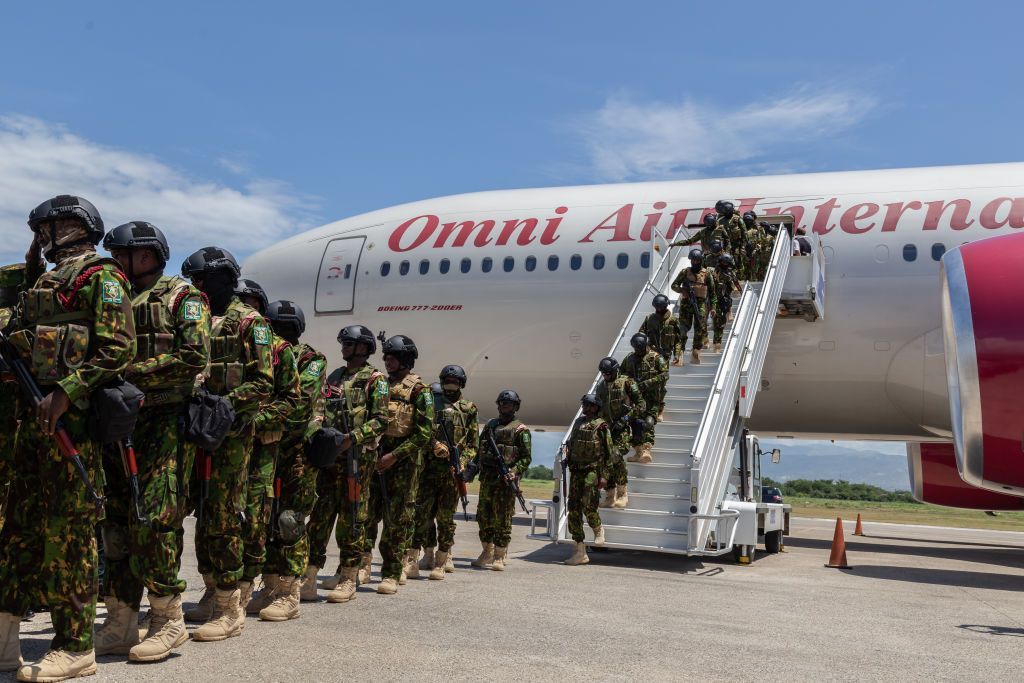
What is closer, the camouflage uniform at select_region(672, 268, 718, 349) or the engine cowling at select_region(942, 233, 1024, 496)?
the engine cowling at select_region(942, 233, 1024, 496)

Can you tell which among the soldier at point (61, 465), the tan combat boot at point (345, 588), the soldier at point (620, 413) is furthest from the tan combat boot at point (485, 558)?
the soldier at point (61, 465)

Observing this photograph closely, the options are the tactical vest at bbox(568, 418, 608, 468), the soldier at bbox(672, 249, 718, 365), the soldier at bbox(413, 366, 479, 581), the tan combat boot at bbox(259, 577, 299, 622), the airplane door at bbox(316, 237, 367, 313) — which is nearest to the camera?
the tan combat boot at bbox(259, 577, 299, 622)

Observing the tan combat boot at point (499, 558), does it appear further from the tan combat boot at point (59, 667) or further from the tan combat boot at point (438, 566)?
the tan combat boot at point (59, 667)

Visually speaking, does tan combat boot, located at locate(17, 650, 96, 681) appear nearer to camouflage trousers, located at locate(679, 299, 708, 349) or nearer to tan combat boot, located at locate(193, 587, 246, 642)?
tan combat boot, located at locate(193, 587, 246, 642)

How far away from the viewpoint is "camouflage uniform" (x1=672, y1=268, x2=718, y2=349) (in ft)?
38.4

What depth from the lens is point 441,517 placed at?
816 centimetres

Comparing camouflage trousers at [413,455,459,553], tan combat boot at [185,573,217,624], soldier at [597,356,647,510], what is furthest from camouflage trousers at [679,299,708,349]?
tan combat boot at [185,573,217,624]

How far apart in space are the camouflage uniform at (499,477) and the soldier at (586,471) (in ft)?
1.62

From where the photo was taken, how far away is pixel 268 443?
215 inches

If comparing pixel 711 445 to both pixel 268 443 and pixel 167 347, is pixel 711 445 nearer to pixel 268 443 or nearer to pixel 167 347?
pixel 268 443

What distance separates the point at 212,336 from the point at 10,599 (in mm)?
1619

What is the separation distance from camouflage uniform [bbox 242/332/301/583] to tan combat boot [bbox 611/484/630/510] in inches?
188

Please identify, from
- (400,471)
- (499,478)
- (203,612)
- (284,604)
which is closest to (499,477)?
(499,478)

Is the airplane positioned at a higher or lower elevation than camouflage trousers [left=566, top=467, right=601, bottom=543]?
higher
